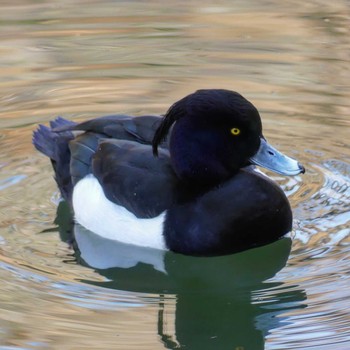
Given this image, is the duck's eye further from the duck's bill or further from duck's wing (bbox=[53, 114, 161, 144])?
duck's wing (bbox=[53, 114, 161, 144])

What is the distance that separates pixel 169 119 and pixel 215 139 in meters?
0.28

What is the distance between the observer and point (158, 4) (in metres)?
11.0

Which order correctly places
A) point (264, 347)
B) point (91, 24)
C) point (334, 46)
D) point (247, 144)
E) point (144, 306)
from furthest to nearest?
point (91, 24)
point (334, 46)
point (247, 144)
point (144, 306)
point (264, 347)

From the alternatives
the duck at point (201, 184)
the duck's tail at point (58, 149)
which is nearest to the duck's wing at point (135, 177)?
the duck at point (201, 184)

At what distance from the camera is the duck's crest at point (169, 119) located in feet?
19.7

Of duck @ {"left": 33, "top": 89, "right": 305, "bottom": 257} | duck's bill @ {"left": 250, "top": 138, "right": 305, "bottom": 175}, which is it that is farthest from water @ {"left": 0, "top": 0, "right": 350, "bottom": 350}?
duck's bill @ {"left": 250, "top": 138, "right": 305, "bottom": 175}

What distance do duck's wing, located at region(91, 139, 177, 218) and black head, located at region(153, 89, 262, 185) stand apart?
4.3 inches

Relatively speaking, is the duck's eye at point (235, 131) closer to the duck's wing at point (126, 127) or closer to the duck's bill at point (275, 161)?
the duck's bill at point (275, 161)

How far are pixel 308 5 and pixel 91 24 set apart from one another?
7.05 ft

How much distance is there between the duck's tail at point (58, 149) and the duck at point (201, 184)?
0.52m

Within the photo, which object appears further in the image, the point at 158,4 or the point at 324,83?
the point at 158,4

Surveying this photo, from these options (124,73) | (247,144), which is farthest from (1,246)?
(124,73)

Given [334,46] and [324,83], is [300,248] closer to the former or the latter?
[324,83]

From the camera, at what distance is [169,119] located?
237 inches
